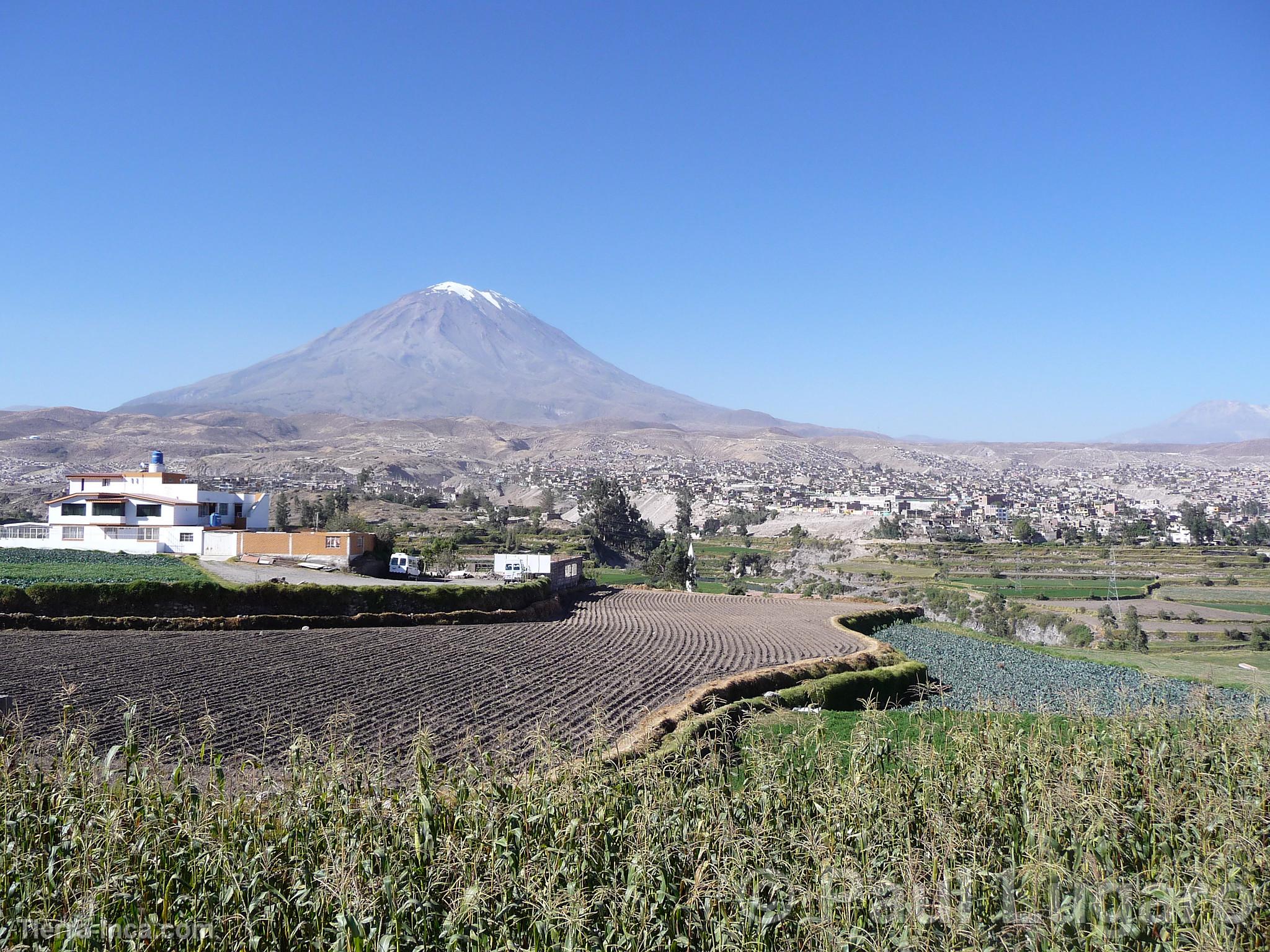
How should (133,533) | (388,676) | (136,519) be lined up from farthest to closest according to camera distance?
(136,519)
(133,533)
(388,676)

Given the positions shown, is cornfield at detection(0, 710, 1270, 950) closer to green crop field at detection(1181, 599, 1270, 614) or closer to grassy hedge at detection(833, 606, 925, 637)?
grassy hedge at detection(833, 606, 925, 637)

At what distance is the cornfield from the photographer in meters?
4.37

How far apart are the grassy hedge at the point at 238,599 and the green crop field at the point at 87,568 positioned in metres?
1.73

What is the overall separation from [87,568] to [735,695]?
25.1 m

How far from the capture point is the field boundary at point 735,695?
460 inches

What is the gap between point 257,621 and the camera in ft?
74.5

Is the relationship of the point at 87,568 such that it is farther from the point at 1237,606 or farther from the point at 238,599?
the point at 1237,606

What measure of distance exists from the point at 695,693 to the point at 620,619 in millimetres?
13680

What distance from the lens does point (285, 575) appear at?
1234 inches

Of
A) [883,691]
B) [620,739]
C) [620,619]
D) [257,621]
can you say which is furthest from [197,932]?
[620,619]

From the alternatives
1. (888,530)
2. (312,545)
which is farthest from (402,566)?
(888,530)

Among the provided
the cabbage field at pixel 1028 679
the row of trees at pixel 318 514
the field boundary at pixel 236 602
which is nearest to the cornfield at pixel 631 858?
the cabbage field at pixel 1028 679

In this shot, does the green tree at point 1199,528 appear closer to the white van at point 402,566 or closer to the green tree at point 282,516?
the white van at point 402,566

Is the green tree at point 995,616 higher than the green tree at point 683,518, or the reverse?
the green tree at point 683,518
